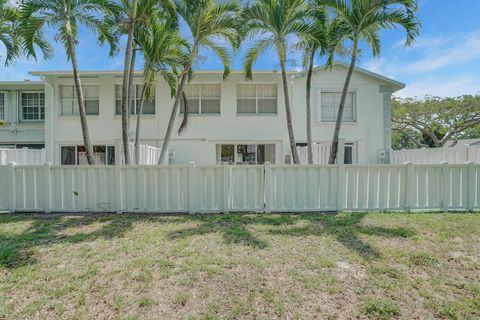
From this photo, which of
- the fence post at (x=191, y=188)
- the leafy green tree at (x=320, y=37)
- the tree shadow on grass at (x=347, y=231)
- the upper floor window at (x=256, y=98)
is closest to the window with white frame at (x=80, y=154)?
the upper floor window at (x=256, y=98)

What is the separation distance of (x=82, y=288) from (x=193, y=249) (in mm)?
1649

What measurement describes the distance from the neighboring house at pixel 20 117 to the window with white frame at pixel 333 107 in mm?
13816

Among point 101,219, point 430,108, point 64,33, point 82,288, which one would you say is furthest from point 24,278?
point 430,108

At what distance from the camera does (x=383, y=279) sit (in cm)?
354

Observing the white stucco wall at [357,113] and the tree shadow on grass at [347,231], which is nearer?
the tree shadow on grass at [347,231]

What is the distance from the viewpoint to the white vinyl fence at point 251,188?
6.71m

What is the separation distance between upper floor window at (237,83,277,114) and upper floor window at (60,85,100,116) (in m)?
6.55

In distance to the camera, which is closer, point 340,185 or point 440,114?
point 340,185

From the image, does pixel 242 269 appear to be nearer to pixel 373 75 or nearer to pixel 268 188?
pixel 268 188

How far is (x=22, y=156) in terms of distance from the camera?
9570 millimetres

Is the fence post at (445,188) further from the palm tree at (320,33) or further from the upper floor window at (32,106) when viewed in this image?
the upper floor window at (32,106)

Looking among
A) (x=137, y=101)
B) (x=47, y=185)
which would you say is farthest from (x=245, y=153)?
(x=47, y=185)

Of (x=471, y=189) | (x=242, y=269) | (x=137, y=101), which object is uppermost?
(x=137, y=101)

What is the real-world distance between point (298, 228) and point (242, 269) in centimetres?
211
